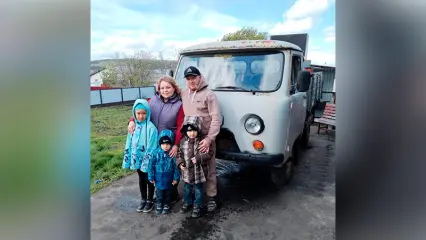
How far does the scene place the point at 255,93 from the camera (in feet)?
7.75

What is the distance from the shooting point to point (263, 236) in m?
1.98

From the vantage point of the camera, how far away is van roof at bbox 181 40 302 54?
2459mm

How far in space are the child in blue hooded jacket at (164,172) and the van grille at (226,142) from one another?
1.60ft

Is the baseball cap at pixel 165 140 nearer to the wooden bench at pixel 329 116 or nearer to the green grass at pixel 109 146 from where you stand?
the green grass at pixel 109 146

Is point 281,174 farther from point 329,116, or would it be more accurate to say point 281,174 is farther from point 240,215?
point 329,116

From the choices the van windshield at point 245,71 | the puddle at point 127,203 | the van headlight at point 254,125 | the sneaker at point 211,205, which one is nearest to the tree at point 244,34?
the van windshield at point 245,71

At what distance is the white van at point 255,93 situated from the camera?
7.34 feet

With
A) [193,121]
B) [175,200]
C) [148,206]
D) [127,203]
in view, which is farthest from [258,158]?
[127,203]

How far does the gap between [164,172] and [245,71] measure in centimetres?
127
